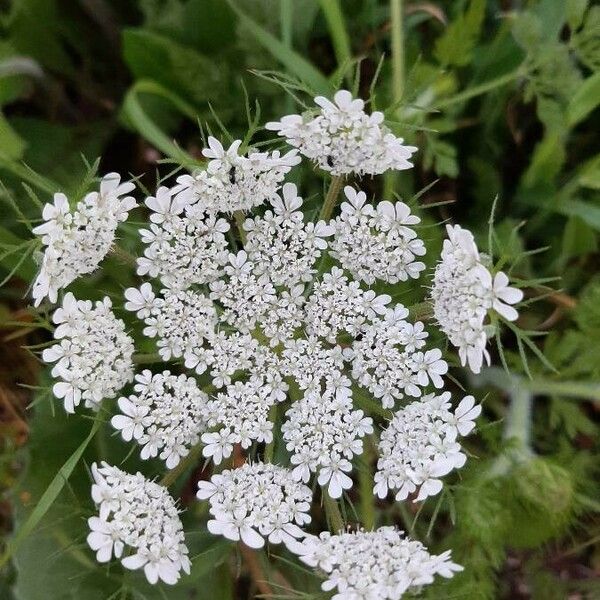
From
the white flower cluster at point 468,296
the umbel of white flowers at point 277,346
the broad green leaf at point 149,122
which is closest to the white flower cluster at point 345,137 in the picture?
the umbel of white flowers at point 277,346

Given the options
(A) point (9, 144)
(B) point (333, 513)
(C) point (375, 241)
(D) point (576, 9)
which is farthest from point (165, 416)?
(D) point (576, 9)

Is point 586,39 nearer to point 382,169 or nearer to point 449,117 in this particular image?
point 449,117

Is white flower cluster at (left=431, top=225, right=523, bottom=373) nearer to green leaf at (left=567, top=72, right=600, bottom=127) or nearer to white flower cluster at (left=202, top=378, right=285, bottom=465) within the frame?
white flower cluster at (left=202, top=378, right=285, bottom=465)

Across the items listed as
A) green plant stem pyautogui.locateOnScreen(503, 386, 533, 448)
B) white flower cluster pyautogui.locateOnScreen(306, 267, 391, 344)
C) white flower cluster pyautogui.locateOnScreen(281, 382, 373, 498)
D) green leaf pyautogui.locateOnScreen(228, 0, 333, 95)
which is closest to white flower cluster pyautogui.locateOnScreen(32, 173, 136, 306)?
white flower cluster pyautogui.locateOnScreen(306, 267, 391, 344)

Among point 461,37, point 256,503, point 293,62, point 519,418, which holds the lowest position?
point 256,503

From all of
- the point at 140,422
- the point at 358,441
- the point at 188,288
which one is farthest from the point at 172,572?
the point at 188,288

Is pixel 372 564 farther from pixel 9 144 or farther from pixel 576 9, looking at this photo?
pixel 576 9

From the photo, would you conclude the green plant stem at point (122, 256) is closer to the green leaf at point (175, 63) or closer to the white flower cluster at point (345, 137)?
the white flower cluster at point (345, 137)
